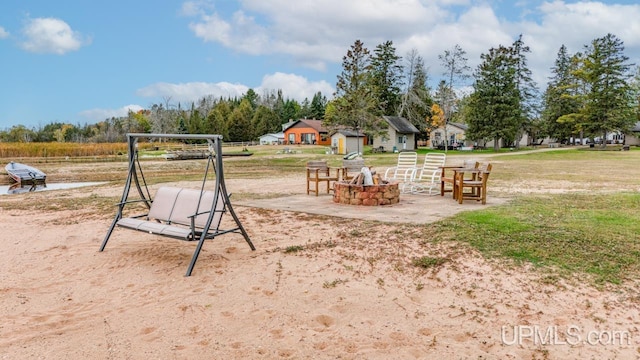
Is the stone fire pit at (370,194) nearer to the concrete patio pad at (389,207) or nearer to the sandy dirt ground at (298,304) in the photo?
the concrete patio pad at (389,207)

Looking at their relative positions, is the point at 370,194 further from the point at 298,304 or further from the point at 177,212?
the point at 298,304

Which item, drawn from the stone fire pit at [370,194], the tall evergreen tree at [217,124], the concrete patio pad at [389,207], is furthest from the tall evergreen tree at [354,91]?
the tall evergreen tree at [217,124]

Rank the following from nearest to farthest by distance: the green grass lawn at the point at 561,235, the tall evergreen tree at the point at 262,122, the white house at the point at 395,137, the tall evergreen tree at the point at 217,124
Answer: the green grass lawn at the point at 561,235
the white house at the point at 395,137
the tall evergreen tree at the point at 217,124
the tall evergreen tree at the point at 262,122

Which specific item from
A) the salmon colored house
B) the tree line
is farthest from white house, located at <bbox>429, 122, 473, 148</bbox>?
the salmon colored house

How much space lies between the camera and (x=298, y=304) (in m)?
3.80

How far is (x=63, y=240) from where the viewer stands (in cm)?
613

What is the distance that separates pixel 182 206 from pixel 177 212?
0.10 m

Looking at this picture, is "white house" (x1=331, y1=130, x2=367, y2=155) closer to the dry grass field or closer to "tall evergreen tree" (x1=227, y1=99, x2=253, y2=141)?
"tall evergreen tree" (x1=227, y1=99, x2=253, y2=141)

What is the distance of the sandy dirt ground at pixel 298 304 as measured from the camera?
3064 millimetres

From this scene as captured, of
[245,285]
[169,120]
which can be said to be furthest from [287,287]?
[169,120]

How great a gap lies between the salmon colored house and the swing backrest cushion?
53082mm
